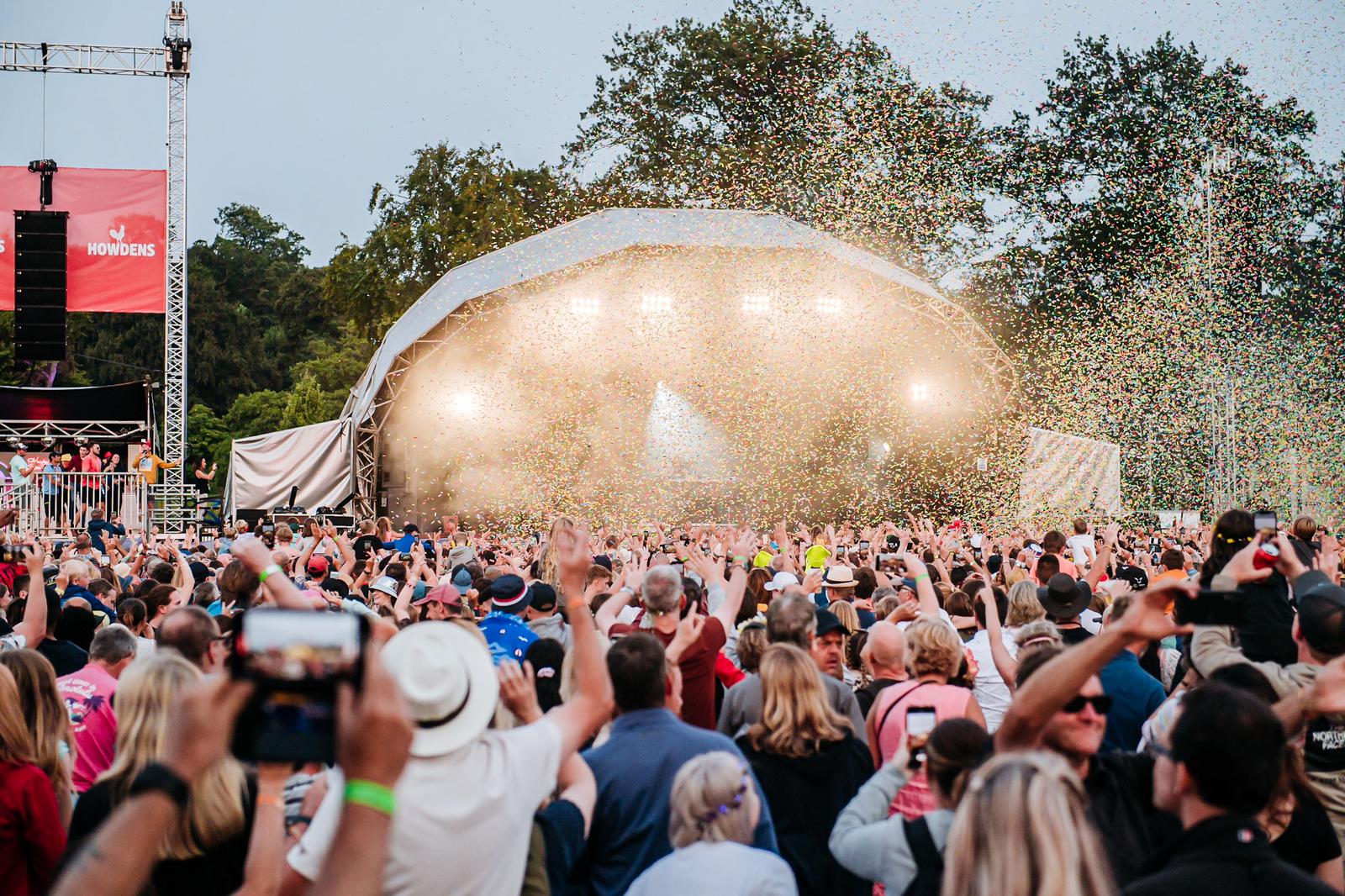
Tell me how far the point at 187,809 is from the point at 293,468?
73.0 ft

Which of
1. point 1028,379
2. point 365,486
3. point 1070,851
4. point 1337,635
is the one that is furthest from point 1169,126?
point 1070,851

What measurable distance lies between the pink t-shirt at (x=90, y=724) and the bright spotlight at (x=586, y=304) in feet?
56.6

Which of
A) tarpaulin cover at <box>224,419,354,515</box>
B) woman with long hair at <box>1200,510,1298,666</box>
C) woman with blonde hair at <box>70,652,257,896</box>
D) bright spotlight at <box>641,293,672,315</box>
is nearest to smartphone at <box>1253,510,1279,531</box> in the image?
woman with long hair at <box>1200,510,1298,666</box>

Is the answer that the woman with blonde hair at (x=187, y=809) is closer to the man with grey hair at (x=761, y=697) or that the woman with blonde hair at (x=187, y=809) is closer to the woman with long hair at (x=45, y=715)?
the woman with long hair at (x=45, y=715)

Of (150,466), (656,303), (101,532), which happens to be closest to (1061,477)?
(656,303)

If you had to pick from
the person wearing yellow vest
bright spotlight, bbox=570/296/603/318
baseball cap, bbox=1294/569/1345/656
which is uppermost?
bright spotlight, bbox=570/296/603/318

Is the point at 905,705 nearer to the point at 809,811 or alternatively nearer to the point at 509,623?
the point at 809,811

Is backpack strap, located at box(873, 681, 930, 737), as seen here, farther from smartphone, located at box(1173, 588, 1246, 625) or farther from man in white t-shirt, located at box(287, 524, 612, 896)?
man in white t-shirt, located at box(287, 524, 612, 896)

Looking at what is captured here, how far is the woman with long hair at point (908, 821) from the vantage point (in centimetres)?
305

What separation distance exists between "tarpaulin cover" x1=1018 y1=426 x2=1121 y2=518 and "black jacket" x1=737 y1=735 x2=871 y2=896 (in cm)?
1922

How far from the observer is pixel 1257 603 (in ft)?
15.7

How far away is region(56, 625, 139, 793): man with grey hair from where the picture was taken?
14.3 feet

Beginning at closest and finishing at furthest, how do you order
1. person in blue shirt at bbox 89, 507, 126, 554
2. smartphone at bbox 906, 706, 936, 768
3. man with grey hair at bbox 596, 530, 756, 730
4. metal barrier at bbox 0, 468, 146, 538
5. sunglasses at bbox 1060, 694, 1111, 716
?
sunglasses at bbox 1060, 694, 1111, 716, smartphone at bbox 906, 706, 936, 768, man with grey hair at bbox 596, 530, 756, 730, person in blue shirt at bbox 89, 507, 126, 554, metal barrier at bbox 0, 468, 146, 538

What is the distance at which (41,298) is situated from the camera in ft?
76.1
